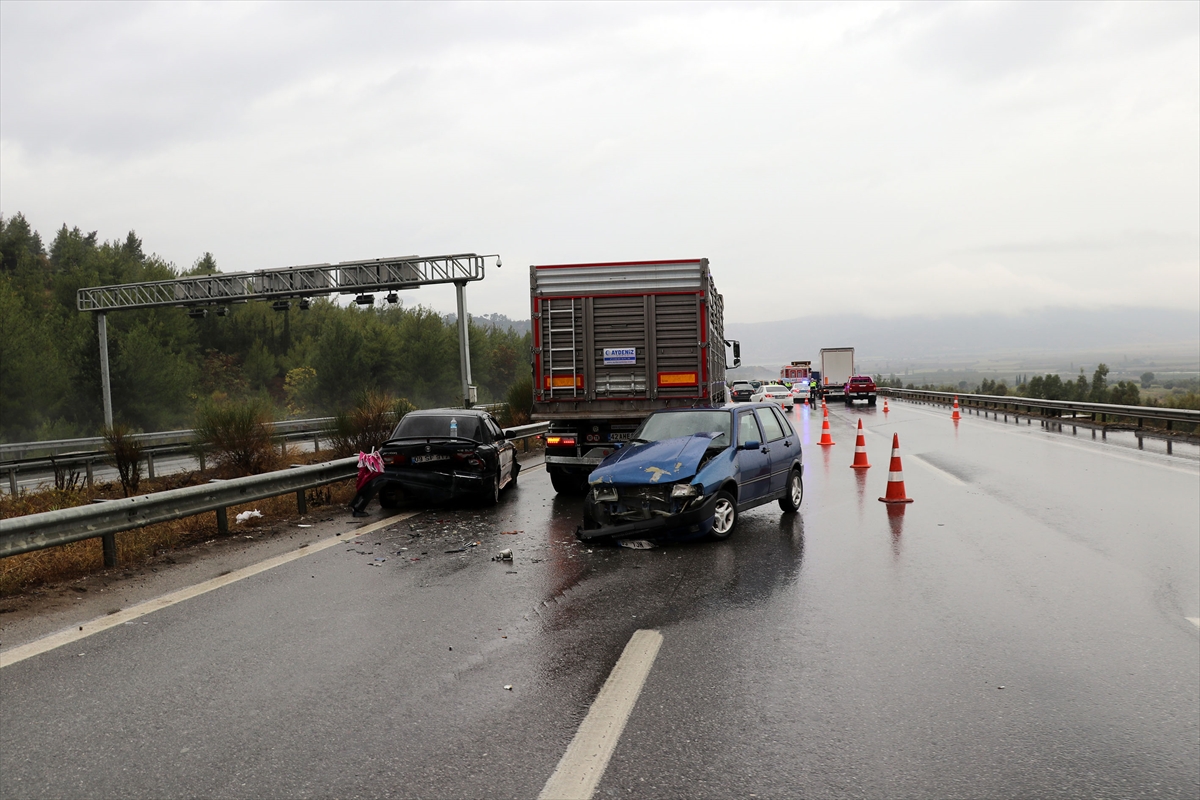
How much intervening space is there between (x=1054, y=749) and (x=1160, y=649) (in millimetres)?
2149

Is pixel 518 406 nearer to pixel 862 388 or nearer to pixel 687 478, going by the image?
pixel 687 478

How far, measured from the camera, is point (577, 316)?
49.8 ft

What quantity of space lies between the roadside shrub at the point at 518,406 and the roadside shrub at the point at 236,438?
10264mm

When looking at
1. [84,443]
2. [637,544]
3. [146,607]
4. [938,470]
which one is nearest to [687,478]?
[637,544]

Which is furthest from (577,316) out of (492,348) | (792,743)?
(492,348)

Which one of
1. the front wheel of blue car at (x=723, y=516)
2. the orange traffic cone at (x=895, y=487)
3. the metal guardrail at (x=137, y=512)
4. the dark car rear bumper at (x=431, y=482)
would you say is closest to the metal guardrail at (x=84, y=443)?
the dark car rear bumper at (x=431, y=482)

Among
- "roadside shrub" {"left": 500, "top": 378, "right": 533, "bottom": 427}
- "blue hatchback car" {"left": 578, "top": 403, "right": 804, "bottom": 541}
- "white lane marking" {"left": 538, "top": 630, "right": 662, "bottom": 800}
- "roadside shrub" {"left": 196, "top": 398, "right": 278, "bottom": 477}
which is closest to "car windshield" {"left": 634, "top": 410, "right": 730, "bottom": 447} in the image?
"blue hatchback car" {"left": 578, "top": 403, "right": 804, "bottom": 541}

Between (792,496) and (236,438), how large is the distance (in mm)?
12312

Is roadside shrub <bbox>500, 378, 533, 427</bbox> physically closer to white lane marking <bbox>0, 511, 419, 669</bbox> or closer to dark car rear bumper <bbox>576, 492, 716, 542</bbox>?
white lane marking <bbox>0, 511, 419, 669</bbox>

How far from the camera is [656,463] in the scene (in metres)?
9.80

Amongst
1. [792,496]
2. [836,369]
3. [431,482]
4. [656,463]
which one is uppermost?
[836,369]

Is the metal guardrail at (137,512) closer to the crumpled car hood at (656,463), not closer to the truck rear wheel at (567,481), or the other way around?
the truck rear wheel at (567,481)

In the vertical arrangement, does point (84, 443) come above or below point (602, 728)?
below

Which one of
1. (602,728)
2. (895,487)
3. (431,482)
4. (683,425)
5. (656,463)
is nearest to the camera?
(602,728)
